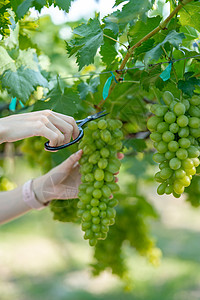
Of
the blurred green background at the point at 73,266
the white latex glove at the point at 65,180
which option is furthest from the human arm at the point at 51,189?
the blurred green background at the point at 73,266

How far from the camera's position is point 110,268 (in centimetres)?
172

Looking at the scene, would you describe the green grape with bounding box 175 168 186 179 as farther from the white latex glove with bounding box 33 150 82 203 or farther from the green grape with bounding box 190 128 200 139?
the white latex glove with bounding box 33 150 82 203

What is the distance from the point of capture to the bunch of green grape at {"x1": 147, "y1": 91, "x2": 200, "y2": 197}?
0.68 metres

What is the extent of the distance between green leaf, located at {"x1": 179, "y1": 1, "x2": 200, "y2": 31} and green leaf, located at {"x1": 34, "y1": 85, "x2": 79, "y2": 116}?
34 centimetres

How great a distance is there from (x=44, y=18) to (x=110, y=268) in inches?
49.9

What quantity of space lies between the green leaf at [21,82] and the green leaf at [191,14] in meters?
0.45

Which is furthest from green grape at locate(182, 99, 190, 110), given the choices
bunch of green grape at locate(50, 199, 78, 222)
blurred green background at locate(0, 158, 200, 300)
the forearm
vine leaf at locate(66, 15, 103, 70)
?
blurred green background at locate(0, 158, 200, 300)

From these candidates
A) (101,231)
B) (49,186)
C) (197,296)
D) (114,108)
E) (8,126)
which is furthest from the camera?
(197,296)

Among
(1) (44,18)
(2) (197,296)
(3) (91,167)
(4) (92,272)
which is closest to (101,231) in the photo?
(3) (91,167)

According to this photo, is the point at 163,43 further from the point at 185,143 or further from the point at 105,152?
the point at 105,152

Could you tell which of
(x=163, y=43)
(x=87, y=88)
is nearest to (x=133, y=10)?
(x=163, y=43)

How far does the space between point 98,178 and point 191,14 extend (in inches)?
15.8

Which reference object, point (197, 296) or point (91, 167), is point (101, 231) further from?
point (197, 296)

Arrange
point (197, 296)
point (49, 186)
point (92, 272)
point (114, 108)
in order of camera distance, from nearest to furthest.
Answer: point (114, 108)
point (49, 186)
point (92, 272)
point (197, 296)
